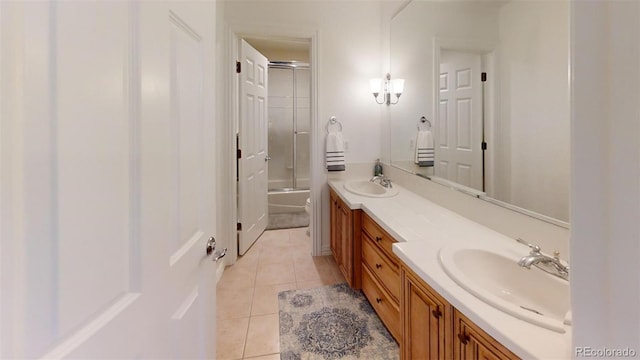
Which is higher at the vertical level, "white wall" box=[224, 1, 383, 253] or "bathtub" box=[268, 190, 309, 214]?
"white wall" box=[224, 1, 383, 253]

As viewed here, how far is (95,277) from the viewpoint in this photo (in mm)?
483

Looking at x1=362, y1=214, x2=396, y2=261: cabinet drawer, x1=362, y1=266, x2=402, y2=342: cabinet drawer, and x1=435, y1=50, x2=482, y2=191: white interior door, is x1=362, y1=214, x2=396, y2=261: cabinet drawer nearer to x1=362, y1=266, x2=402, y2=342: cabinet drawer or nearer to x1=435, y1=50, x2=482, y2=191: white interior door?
x1=362, y1=266, x2=402, y2=342: cabinet drawer

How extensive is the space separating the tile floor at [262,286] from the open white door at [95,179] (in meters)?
1.03

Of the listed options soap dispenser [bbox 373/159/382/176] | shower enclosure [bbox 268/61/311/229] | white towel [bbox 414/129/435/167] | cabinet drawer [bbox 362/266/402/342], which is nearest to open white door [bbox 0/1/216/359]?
cabinet drawer [bbox 362/266/402/342]

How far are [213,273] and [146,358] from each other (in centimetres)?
47

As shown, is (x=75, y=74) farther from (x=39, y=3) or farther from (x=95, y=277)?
(x=95, y=277)

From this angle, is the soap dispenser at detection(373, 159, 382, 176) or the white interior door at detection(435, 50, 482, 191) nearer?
the white interior door at detection(435, 50, 482, 191)

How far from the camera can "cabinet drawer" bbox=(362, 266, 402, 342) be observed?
1.61 metres

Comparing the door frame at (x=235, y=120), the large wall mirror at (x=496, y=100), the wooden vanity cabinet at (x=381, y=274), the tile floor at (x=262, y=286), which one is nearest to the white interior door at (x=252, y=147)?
the door frame at (x=235, y=120)

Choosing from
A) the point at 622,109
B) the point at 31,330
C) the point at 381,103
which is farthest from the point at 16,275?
the point at 381,103

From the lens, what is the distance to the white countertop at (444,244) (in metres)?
0.69

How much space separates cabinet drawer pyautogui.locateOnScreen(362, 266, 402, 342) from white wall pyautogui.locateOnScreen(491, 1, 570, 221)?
0.82 meters
